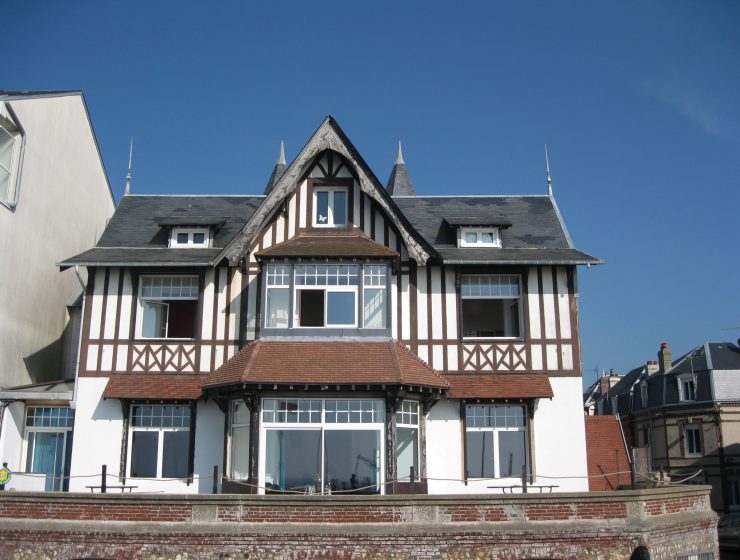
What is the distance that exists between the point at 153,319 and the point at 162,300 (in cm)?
56

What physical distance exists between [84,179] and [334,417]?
13.8 metres

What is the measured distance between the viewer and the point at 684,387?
42.0 meters

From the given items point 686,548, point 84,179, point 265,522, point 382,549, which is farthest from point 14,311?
point 686,548

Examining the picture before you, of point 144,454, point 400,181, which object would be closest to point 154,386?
point 144,454

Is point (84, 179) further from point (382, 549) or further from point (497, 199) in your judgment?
point (382, 549)

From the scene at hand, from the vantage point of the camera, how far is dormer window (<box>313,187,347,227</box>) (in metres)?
20.4

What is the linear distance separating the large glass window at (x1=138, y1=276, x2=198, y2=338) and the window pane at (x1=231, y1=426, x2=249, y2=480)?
11.1 ft

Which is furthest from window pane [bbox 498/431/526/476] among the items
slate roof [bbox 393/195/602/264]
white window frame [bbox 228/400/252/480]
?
white window frame [bbox 228/400/252/480]

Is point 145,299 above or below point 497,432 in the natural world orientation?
above

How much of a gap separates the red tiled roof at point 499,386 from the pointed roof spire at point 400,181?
42.6 ft

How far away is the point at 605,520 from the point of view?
13984 mm

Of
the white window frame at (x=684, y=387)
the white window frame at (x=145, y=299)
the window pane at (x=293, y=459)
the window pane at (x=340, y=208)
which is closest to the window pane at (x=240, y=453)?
the window pane at (x=293, y=459)

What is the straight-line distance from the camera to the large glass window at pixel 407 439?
1809cm

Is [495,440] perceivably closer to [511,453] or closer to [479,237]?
[511,453]
